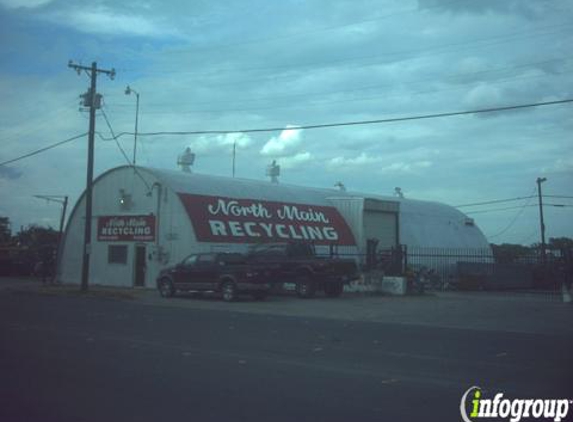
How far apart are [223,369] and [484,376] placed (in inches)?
149

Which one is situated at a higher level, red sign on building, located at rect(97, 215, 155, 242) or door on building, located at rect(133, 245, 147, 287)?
red sign on building, located at rect(97, 215, 155, 242)

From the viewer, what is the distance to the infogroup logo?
24.8 feet

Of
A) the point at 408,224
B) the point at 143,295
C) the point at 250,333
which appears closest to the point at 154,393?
the point at 250,333

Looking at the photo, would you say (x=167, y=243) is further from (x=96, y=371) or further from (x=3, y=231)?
(x=3, y=231)

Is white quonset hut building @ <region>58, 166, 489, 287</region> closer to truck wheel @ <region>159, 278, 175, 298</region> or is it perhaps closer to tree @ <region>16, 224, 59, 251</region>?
truck wheel @ <region>159, 278, 175, 298</region>

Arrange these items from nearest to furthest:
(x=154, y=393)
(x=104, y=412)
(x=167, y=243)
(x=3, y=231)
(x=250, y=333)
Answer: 1. (x=104, y=412)
2. (x=154, y=393)
3. (x=250, y=333)
4. (x=167, y=243)
5. (x=3, y=231)

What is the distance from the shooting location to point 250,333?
15352mm

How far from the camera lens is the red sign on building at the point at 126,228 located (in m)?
35.2

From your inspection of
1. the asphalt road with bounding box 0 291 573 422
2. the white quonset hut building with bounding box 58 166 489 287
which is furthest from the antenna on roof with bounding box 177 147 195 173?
the asphalt road with bounding box 0 291 573 422

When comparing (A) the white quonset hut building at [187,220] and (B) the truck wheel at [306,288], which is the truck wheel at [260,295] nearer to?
(B) the truck wheel at [306,288]

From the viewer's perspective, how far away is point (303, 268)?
2883 centimetres

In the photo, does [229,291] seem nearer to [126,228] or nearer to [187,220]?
[187,220]

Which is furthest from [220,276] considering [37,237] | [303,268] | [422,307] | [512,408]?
[37,237]

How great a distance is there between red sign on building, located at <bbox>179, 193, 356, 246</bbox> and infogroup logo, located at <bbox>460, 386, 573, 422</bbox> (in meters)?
25.7
